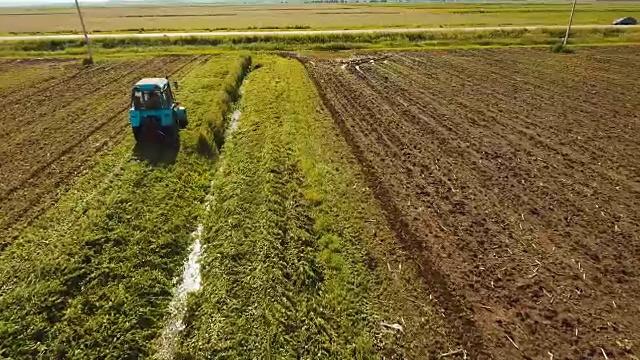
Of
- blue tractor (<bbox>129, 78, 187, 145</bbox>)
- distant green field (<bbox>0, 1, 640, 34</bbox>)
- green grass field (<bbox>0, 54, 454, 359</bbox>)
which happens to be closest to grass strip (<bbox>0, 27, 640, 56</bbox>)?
distant green field (<bbox>0, 1, 640, 34</bbox>)

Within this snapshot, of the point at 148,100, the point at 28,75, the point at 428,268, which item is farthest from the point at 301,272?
the point at 28,75

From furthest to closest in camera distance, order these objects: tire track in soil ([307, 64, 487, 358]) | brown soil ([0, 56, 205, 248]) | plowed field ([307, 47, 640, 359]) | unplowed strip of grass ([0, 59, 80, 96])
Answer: unplowed strip of grass ([0, 59, 80, 96]), brown soil ([0, 56, 205, 248]), plowed field ([307, 47, 640, 359]), tire track in soil ([307, 64, 487, 358])

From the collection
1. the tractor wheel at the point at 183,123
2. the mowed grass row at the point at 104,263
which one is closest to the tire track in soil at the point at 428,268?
the mowed grass row at the point at 104,263

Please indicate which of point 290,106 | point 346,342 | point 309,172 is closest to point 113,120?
point 290,106

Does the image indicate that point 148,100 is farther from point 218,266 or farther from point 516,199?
point 516,199

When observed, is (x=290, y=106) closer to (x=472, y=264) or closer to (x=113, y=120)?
(x=113, y=120)

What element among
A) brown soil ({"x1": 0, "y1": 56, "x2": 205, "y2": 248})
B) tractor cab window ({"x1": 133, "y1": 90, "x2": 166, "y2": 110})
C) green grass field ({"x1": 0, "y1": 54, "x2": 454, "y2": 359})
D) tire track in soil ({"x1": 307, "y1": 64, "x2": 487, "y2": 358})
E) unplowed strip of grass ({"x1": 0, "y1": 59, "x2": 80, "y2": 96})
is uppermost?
tractor cab window ({"x1": 133, "y1": 90, "x2": 166, "y2": 110})

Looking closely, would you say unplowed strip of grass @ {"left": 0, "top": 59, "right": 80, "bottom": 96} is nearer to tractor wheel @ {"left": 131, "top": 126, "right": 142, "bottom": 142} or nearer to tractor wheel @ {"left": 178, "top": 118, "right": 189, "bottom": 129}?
tractor wheel @ {"left": 131, "top": 126, "right": 142, "bottom": 142}
